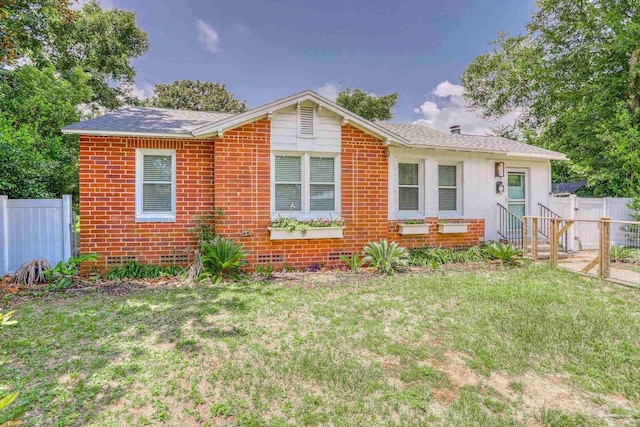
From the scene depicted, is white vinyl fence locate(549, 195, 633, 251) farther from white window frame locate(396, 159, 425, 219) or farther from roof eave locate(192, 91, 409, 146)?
roof eave locate(192, 91, 409, 146)

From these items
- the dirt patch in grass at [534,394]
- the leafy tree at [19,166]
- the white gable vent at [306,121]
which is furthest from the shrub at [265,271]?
the leafy tree at [19,166]

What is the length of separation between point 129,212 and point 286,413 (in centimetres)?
620

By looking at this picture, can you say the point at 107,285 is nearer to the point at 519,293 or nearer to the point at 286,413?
the point at 286,413

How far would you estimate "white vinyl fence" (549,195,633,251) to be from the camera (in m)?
10.2

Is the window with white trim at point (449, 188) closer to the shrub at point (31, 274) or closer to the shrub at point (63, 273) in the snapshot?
the shrub at point (63, 273)

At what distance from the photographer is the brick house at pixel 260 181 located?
7.02 meters

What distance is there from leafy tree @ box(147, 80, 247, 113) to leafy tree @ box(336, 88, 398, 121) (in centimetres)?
990

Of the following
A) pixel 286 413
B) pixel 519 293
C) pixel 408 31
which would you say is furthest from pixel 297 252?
pixel 408 31

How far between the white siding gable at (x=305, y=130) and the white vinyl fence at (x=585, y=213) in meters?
8.06

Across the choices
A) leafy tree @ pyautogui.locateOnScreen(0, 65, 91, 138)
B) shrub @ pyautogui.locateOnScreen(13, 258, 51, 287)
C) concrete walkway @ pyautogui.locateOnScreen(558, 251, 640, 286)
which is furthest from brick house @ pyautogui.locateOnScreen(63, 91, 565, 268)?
leafy tree @ pyautogui.locateOnScreen(0, 65, 91, 138)

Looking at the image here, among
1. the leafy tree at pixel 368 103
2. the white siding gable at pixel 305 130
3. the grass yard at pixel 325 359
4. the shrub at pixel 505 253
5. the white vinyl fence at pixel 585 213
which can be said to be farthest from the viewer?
the leafy tree at pixel 368 103

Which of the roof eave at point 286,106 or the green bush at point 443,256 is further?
the green bush at point 443,256

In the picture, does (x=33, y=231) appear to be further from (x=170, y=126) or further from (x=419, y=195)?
(x=419, y=195)

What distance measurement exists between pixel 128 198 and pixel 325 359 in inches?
234
